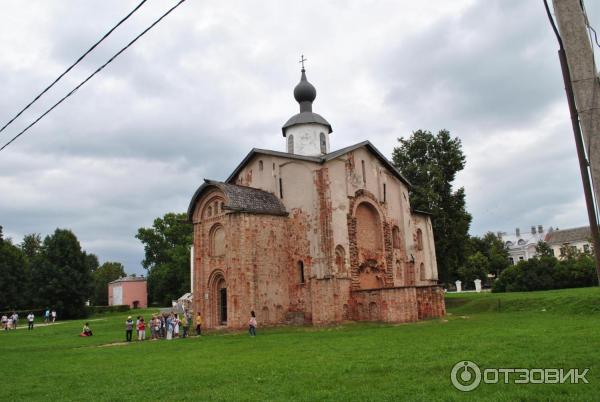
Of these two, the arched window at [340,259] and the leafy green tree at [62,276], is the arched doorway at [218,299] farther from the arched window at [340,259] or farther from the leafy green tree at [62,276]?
the leafy green tree at [62,276]

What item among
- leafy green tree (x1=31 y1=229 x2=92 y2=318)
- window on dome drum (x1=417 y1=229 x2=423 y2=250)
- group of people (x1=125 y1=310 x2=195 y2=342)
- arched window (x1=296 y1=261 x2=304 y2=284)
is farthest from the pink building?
arched window (x1=296 y1=261 x2=304 y2=284)

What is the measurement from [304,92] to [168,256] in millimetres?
37689

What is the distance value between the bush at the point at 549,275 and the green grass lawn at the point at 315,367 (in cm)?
2649

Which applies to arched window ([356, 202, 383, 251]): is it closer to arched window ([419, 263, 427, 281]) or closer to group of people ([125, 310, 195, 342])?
arched window ([419, 263, 427, 281])

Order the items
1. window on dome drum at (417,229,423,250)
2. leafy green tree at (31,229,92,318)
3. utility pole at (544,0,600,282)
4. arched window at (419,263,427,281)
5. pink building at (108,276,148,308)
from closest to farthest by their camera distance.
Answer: utility pole at (544,0,600,282)
arched window at (419,263,427,281)
window on dome drum at (417,229,423,250)
leafy green tree at (31,229,92,318)
pink building at (108,276,148,308)

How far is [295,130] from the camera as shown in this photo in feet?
106

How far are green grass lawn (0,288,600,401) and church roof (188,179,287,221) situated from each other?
8279mm

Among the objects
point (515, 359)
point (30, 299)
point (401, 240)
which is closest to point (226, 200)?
point (401, 240)

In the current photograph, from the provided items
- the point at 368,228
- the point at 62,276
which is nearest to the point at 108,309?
the point at 62,276

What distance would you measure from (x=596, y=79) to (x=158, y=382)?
970 cm

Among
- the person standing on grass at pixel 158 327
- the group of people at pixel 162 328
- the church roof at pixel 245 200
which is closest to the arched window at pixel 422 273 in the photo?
the church roof at pixel 245 200

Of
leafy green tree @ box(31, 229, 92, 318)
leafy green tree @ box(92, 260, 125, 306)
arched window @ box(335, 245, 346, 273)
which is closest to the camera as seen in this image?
arched window @ box(335, 245, 346, 273)

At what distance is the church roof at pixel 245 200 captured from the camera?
24938 mm

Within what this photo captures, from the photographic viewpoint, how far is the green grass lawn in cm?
827
